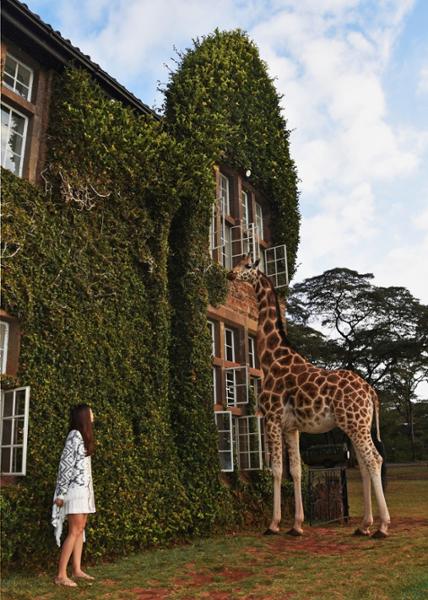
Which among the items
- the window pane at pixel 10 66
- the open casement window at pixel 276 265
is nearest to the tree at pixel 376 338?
the open casement window at pixel 276 265

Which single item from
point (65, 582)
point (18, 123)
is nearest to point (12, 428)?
point (65, 582)

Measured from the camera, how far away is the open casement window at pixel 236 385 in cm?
1305

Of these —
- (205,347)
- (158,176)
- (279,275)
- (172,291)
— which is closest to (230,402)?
(205,347)

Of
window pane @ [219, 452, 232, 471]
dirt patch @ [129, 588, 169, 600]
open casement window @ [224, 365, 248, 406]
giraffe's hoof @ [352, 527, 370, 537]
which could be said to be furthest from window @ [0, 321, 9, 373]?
giraffe's hoof @ [352, 527, 370, 537]

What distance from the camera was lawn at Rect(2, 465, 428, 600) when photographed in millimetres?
5934

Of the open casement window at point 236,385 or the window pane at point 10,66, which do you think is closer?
the window pane at point 10,66

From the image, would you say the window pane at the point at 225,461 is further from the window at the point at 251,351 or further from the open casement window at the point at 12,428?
the open casement window at the point at 12,428

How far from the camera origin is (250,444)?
12875 mm

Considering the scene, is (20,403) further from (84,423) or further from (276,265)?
(276,265)

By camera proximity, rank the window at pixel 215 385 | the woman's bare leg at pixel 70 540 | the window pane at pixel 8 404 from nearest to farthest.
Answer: the woman's bare leg at pixel 70 540 → the window pane at pixel 8 404 → the window at pixel 215 385

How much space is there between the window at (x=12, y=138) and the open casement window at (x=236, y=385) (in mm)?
6238

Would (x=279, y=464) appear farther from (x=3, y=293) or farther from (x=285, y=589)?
(x=3, y=293)

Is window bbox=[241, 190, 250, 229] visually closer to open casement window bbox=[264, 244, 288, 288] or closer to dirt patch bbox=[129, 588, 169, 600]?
open casement window bbox=[264, 244, 288, 288]

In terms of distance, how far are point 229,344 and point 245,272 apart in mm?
2343
